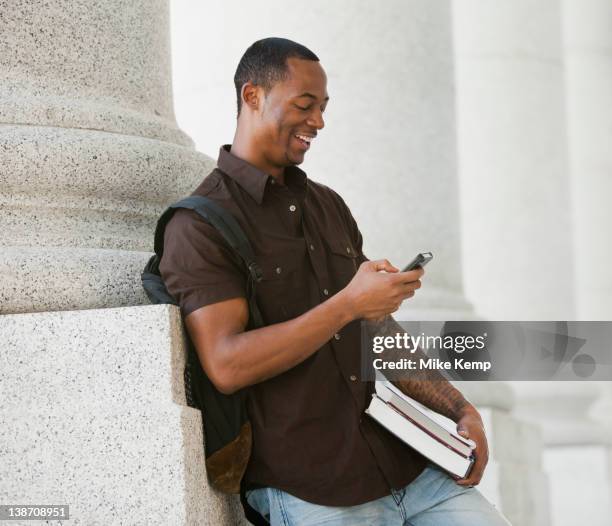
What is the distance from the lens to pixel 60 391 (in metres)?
6.81

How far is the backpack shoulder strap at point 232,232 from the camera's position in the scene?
6.85 m

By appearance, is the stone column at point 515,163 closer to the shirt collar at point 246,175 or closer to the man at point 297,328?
the man at point 297,328

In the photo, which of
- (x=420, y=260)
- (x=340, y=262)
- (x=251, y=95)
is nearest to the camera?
(x=420, y=260)

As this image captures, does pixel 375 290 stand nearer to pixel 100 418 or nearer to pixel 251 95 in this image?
pixel 100 418

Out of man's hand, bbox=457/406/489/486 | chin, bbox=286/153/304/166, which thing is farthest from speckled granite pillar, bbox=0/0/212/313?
man's hand, bbox=457/406/489/486

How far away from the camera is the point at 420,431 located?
705 centimetres

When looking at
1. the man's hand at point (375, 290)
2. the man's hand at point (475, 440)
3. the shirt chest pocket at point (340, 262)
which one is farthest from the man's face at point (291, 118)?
the man's hand at point (475, 440)

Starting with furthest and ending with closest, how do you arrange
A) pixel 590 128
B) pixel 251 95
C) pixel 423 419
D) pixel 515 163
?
pixel 590 128 → pixel 515 163 → pixel 251 95 → pixel 423 419

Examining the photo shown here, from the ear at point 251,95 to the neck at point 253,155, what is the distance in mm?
205

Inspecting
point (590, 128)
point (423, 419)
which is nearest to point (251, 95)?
point (423, 419)

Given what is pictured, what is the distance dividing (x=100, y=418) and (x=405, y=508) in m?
1.92

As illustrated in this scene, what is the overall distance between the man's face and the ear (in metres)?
0.11

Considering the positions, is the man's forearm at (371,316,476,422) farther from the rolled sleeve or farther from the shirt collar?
the rolled sleeve

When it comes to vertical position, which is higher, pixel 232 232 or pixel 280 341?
pixel 232 232
